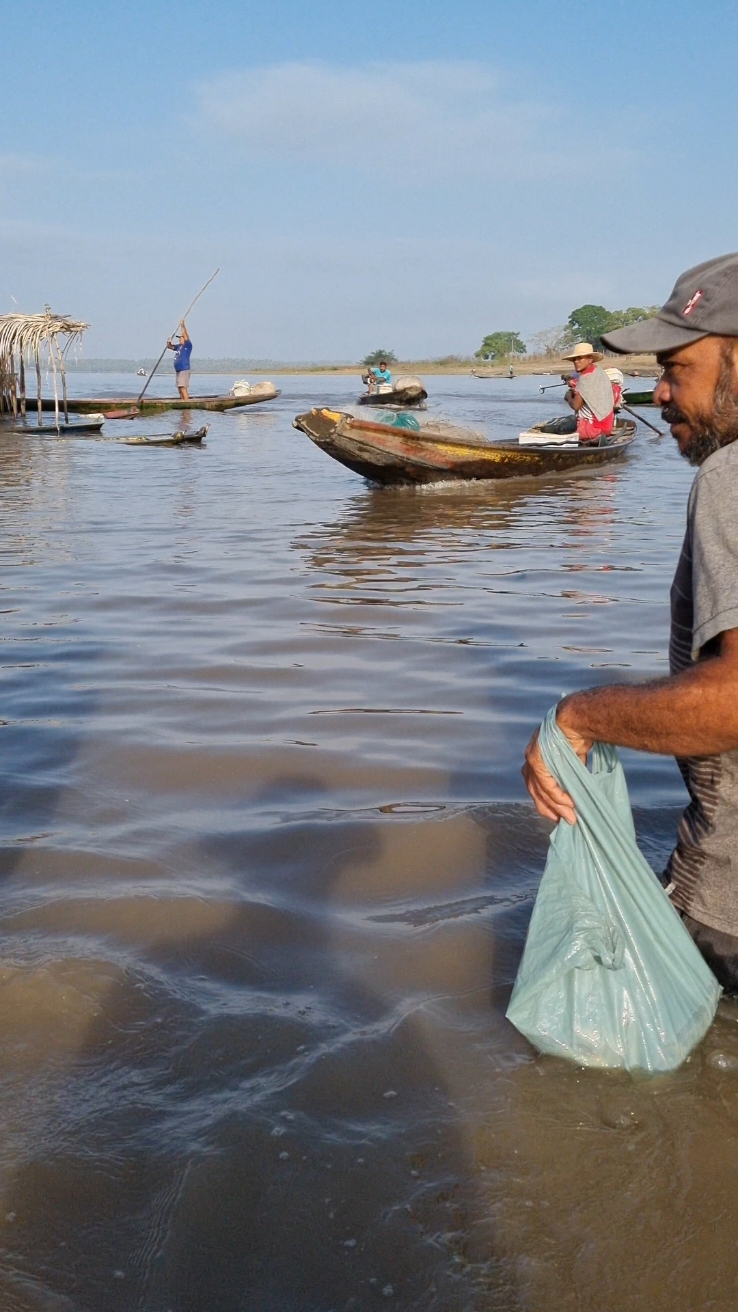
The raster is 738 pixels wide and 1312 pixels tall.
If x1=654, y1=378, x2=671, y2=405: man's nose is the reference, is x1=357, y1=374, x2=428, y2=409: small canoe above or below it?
above

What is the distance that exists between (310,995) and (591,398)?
12.9m

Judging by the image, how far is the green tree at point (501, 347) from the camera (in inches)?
3935

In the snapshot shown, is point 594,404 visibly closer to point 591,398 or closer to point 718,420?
point 591,398

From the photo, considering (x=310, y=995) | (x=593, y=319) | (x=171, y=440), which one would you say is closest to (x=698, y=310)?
(x=310, y=995)

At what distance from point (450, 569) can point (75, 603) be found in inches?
114

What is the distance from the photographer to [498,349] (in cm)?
10469

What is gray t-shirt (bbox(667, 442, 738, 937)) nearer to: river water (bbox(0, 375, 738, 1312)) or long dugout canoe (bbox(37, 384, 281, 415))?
river water (bbox(0, 375, 738, 1312))

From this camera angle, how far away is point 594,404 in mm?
14617

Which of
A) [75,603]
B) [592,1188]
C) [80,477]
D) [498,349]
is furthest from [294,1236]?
[498,349]

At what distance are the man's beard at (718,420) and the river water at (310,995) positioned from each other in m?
1.22

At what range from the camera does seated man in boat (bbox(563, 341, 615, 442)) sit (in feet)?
47.0

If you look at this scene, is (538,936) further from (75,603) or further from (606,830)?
(75,603)

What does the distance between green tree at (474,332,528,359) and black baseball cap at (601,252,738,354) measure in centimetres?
9905

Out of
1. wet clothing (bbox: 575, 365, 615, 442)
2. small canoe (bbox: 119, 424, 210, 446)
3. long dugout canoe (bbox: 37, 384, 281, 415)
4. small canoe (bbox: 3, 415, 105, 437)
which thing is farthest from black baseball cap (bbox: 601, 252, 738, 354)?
long dugout canoe (bbox: 37, 384, 281, 415)
